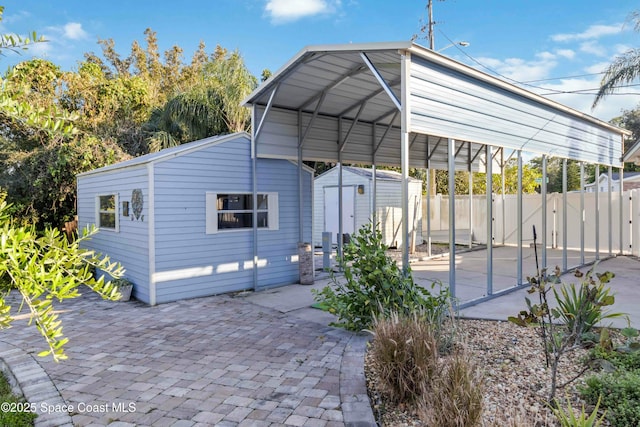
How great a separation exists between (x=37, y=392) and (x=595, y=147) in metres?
11.1

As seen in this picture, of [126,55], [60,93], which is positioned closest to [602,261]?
[60,93]

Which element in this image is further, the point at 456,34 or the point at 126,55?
the point at 126,55

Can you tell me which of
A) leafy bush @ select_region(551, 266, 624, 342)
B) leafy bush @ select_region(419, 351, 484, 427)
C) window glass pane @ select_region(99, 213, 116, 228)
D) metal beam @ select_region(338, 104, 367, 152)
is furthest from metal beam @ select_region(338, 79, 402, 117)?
leafy bush @ select_region(419, 351, 484, 427)

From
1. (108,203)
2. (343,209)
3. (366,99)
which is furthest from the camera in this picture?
(343,209)

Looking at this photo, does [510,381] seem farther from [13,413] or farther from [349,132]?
[349,132]

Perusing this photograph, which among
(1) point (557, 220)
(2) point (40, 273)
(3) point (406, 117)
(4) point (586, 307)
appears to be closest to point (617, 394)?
(4) point (586, 307)

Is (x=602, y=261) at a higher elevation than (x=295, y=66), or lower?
lower

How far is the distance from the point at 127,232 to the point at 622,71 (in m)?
12.9

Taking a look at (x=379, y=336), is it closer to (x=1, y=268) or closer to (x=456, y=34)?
(x=1, y=268)

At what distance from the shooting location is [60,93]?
11945 millimetres

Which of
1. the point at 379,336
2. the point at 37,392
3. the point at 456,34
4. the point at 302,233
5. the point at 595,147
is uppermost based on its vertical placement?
the point at 456,34

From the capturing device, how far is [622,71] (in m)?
10.8

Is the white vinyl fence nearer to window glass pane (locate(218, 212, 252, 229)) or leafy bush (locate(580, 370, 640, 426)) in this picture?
window glass pane (locate(218, 212, 252, 229))

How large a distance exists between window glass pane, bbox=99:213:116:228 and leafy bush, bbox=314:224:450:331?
16.2ft
